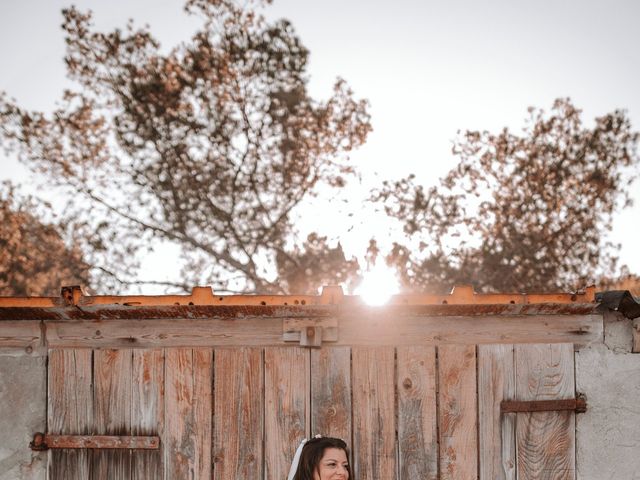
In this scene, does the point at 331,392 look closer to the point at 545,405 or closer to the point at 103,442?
the point at 545,405

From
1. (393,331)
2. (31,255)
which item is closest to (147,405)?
(393,331)

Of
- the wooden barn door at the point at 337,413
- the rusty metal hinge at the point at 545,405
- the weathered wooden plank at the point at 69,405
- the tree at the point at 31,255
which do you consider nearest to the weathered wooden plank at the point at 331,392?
the wooden barn door at the point at 337,413

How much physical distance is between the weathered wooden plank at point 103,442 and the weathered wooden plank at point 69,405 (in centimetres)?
5

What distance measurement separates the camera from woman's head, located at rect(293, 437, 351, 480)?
4.11m

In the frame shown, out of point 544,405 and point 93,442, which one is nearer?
point 544,405

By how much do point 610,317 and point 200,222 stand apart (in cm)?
992

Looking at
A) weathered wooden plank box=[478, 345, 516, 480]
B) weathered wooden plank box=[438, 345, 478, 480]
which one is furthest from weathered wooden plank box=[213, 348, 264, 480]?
weathered wooden plank box=[478, 345, 516, 480]

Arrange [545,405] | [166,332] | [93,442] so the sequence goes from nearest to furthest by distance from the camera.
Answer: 1. [545,405]
2. [93,442]
3. [166,332]

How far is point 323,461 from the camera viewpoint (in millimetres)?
4105

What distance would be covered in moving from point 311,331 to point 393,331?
480 millimetres

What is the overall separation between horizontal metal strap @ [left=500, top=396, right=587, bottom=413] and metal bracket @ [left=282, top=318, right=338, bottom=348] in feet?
3.44

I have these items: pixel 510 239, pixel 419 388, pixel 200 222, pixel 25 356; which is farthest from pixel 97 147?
pixel 419 388

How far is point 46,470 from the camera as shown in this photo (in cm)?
447

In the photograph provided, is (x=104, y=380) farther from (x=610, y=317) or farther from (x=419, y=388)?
(x=610, y=317)
